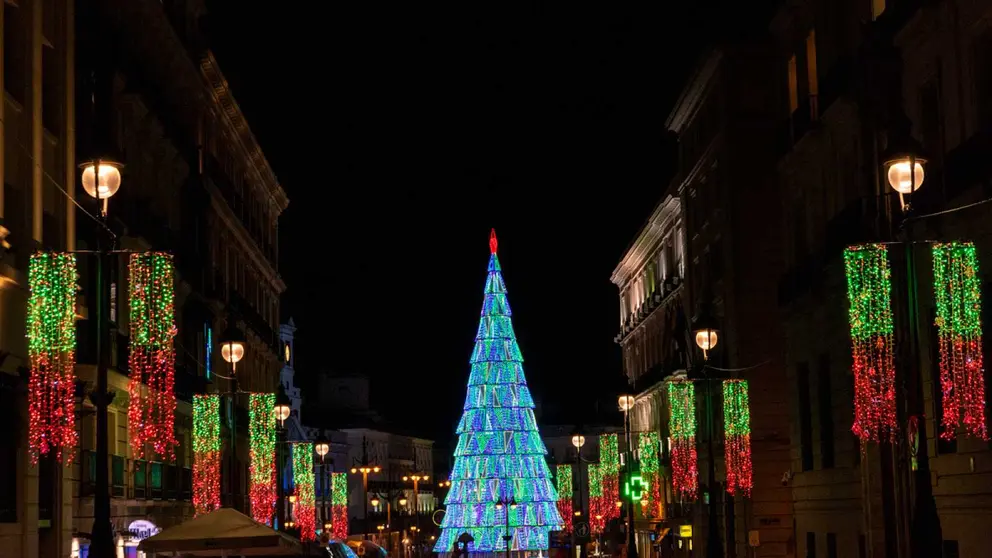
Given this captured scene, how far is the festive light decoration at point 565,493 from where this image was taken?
91.1 metres

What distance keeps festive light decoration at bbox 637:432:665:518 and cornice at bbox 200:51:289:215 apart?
73.1 feet

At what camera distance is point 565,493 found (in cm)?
9488

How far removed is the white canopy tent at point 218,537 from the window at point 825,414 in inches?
769

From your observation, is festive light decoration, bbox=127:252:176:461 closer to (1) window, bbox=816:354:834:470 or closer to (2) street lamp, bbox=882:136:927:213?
(2) street lamp, bbox=882:136:927:213

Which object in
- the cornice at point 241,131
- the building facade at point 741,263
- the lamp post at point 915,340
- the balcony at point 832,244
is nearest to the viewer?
the lamp post at point 915,340

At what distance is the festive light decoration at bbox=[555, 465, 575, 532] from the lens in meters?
91.1

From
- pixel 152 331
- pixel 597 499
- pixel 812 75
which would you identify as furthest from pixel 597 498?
pixel 152 331

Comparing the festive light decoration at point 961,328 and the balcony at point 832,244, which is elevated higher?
the balcony at point 832,244

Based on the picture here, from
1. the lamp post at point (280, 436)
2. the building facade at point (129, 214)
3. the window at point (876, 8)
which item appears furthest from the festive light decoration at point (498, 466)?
the window at point (876, 8)

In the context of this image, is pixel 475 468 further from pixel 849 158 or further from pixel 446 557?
pixel 849 158

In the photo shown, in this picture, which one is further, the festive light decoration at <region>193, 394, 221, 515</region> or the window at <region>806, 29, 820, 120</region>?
the festive light decoration at <region>193, 394, 221, 515</region>

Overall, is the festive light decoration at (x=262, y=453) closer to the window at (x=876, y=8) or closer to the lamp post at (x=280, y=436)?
the lamp post at (x=280, y=436)

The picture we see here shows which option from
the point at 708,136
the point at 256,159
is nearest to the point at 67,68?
the point at 708,136

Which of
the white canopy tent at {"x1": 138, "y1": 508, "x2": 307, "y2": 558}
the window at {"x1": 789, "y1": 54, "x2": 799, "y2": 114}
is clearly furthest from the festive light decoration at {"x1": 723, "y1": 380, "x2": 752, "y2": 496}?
the white canopy tent at {"x1": 138, "y1": 508, "x2": 307, "y2": 558}
